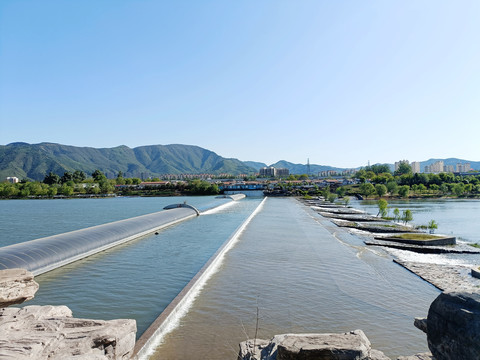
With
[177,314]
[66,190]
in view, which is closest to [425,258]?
[177,314]

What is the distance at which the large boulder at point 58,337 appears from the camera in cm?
475

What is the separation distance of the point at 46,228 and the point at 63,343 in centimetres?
2710

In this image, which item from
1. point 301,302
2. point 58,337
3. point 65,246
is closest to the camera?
point 58,337

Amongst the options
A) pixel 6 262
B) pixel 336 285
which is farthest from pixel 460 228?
pixel 6 262

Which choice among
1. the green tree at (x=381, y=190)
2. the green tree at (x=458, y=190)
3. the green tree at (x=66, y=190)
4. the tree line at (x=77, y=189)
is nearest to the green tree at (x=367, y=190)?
the green tree at (x=381, y=190)

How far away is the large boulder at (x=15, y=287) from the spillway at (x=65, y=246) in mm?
6979

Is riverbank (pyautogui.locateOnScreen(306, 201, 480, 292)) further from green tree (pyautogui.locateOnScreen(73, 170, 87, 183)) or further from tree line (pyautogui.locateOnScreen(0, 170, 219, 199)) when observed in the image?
green tree (pyautogui.locateOnScreen(73, 170, 87, 183))

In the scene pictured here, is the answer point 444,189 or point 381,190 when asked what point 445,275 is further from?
point 444,189

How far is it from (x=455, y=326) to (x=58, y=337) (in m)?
5.37

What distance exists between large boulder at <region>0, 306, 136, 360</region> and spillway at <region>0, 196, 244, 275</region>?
722 cm

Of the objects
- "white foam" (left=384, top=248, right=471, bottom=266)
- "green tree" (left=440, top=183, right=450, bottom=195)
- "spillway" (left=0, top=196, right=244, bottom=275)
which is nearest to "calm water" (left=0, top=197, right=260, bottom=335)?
"spillway" (left=0, top=196, right=244, bottom=275)

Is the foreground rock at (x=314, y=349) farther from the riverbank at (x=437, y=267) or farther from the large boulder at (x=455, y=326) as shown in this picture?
the riverbank at (x=437, y=267)

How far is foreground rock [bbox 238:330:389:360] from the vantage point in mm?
4809

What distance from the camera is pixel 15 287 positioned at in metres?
5.82
